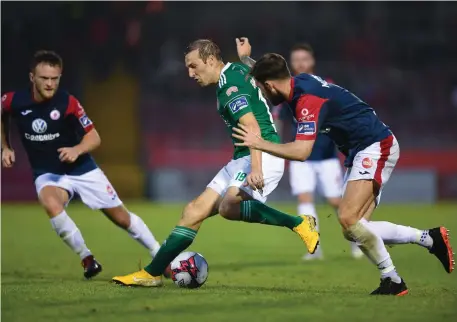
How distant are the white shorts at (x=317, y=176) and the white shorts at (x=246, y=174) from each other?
3459mm

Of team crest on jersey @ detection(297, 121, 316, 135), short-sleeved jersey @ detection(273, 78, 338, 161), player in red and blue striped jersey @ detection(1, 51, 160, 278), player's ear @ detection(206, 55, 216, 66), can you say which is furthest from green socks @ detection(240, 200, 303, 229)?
short-sleeved jersey @ detection(273, 78, 338, 161)

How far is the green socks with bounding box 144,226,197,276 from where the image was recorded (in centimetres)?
769

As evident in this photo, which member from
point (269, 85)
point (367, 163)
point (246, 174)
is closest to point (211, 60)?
point (269, 85)

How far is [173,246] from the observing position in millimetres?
7695

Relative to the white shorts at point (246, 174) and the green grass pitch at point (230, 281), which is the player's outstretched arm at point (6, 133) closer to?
the green grass pitch at point (230, 281)

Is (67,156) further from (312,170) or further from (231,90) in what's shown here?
(312,170)

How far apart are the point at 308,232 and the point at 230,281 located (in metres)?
1.45

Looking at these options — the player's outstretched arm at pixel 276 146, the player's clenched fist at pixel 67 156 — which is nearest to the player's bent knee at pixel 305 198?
the player's clenched fist at pixel 67 156

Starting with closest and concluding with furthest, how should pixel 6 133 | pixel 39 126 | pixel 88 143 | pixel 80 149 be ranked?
pixel 80 149 < pixel 88 143 < pixel 39 126 < pixel 6 133

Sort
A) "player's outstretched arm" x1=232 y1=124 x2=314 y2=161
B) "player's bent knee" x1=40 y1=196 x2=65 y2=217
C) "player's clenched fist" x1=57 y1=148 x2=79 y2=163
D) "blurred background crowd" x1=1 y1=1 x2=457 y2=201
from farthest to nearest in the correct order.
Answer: "blurred background crowd" x1=1 y1=1 x2=457 y2=201
"player's bent knee" x1=40 y1=196 x2=65 y2=217
"player's clenched fist" x1=57 y1=148 x2=79 y2=163
"player's outstretched arm" x1=232 y1=124 x2=314 y2=161

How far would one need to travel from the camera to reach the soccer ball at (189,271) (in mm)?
7773

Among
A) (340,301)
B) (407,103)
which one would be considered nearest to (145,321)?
(340,301)

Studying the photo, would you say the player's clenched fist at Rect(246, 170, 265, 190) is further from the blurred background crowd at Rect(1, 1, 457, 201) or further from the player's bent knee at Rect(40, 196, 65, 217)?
the blurred background crowd at Rect(1, 1, 457, 201)

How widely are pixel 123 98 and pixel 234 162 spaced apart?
15.0 meters
